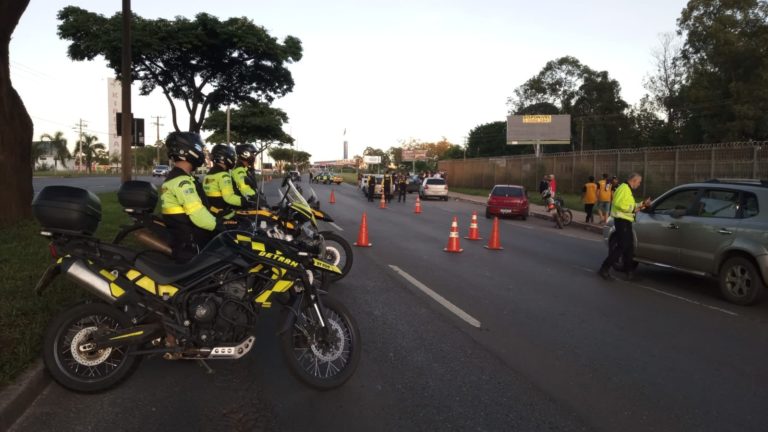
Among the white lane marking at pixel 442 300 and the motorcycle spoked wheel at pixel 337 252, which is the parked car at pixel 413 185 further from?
the motorcycle spoked wheel at pixel 337 252

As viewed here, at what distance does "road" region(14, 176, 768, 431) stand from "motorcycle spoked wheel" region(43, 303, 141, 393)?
0.43 feet

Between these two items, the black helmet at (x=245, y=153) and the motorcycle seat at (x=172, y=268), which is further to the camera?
the black helmet at (x=245, y=153)

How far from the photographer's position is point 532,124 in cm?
5288

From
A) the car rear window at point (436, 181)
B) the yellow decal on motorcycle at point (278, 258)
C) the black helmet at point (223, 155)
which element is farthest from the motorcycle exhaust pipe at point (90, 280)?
the car rear window at point (436, 181)

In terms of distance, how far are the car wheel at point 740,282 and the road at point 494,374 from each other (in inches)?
9.0

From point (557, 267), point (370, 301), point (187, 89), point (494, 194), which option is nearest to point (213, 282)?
point (370, 301)

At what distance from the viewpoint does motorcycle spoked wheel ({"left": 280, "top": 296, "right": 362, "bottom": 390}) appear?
171 inches

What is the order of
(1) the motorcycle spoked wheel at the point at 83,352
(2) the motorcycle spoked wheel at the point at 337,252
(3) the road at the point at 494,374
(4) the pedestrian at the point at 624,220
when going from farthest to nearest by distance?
(4) the pedestrian at the point at 624,220, (2) the motorcycle spoked wheel at the point at 337,252, (1) the motorcycle spoked wheel at the point at 83,352, (3) the road at the point at 494,374

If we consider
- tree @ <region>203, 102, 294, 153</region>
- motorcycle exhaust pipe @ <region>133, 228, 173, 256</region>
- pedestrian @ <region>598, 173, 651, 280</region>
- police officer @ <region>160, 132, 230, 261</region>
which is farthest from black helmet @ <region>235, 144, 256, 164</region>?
tree @ <region>203, 102, 294, 153</region>

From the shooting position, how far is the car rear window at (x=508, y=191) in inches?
926

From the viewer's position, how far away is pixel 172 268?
4430 mm

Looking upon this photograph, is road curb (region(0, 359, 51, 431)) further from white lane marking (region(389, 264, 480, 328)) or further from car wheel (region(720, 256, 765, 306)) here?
car wheel (region(720, 256, 765, 306))

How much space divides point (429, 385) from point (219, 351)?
1640mm

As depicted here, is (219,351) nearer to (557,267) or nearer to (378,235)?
(557,267)
